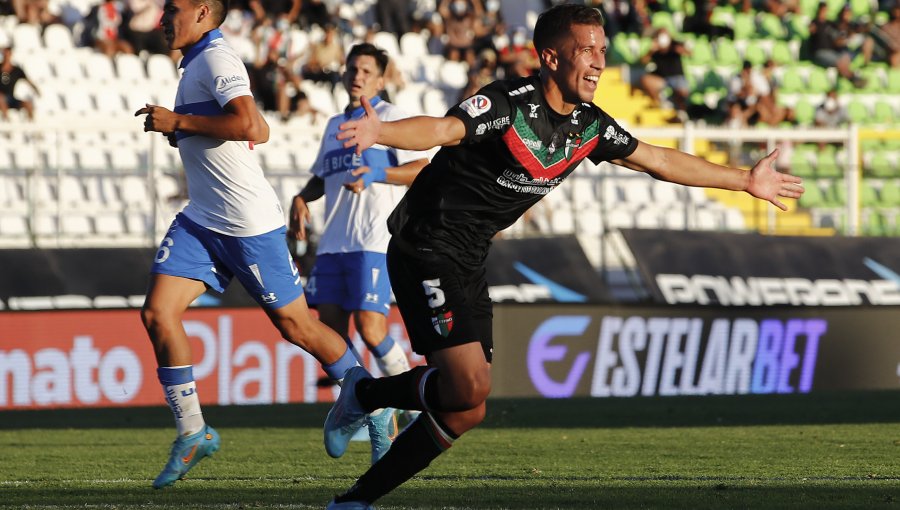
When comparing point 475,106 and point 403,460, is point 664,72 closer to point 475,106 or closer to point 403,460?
point 475,106

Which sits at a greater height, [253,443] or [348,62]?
[348,62]

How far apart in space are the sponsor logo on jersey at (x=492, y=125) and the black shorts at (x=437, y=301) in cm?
61

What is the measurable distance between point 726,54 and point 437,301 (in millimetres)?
18651

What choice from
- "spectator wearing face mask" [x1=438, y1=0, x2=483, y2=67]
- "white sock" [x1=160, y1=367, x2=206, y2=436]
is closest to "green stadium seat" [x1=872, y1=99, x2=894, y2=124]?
"spectator wearing face mask" [x1=438, y1=0, x2=483, y2=67]

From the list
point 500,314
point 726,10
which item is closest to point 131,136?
point 500,314

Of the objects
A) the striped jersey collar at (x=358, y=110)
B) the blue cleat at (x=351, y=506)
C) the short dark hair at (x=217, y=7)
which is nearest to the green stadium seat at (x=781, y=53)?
the striped jersey collar at (x=358, y=110)

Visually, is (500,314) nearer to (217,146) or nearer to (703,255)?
(703,255)

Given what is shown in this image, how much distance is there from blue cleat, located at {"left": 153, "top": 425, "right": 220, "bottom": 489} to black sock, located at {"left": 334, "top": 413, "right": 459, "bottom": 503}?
1.47m

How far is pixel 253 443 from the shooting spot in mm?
9945

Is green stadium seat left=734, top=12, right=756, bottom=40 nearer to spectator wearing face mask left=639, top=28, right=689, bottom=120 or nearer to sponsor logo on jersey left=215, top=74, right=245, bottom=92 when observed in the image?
spectator wearing face mask left=639, top=28, right=689, bottom=120

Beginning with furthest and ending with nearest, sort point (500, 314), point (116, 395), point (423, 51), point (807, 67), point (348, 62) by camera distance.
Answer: point (807, 67)
point (423, 51)
point (500, 314)
point (116, 395)
point (348, 62)

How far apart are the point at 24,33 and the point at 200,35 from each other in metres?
12.5

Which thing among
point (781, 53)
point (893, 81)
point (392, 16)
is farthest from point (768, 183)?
point (893, 81)

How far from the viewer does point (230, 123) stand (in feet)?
23.1
